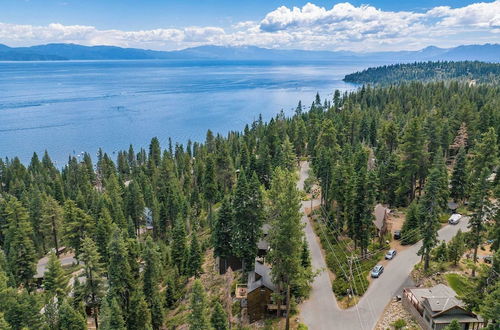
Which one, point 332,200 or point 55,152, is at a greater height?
point 332,200

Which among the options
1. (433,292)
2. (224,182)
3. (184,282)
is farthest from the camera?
(224,182)

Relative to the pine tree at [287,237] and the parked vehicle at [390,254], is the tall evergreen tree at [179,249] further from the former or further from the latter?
the parked vehicle at [390,254]

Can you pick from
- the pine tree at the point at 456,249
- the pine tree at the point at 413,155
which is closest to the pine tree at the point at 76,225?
the pine tree at the point at 456,249

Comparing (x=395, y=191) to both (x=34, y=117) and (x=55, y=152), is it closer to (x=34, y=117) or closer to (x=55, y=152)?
(x=55, y=152)

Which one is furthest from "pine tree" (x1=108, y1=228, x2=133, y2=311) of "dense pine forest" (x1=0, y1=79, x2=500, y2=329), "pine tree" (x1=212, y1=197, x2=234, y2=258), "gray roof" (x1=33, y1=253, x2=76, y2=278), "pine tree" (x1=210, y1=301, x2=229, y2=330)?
"gray roof" (x1=33, y1=253, x2=76, y2=278)

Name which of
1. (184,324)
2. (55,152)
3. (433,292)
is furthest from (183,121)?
(433,292)

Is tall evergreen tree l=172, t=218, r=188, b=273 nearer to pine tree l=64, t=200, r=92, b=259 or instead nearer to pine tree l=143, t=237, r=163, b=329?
pine tree l=143, t=237, r=163, b=329

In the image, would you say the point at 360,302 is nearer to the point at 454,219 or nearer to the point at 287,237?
the point at 287,237
